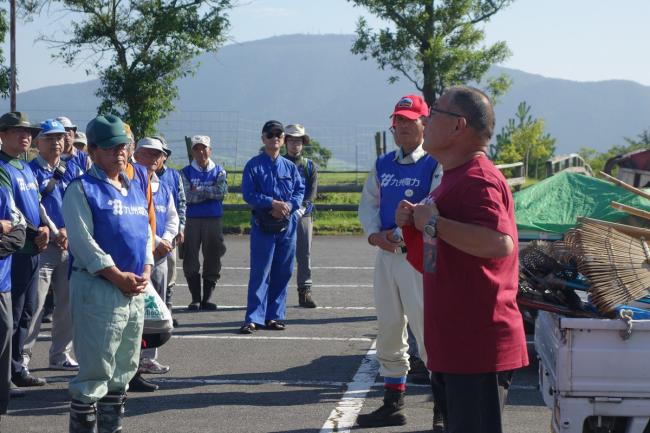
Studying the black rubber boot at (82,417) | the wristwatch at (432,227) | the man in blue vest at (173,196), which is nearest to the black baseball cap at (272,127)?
the man in blue vest at (173,196)

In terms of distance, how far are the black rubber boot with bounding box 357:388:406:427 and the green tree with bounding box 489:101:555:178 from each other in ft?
91.4

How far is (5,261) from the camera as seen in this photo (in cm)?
665

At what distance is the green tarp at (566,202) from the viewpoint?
8578mm

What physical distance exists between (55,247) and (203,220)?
12.3 ft

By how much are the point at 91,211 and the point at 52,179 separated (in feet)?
9.23

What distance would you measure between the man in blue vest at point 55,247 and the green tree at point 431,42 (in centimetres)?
2001

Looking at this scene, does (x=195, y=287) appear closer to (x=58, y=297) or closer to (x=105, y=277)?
(x=58, y=297)

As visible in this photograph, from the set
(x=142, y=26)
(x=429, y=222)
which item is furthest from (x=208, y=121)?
(x=429, y=222)

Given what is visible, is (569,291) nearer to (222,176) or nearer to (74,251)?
(74,251)

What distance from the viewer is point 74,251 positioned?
584 centimetres

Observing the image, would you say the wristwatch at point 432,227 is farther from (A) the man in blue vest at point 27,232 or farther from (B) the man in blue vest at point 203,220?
(B) the man in blue vest at point 203,220

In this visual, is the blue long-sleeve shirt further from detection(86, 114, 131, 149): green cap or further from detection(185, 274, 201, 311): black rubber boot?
detection(86, 114, 131, 149): green cap

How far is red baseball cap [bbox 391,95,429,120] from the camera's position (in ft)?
22.8

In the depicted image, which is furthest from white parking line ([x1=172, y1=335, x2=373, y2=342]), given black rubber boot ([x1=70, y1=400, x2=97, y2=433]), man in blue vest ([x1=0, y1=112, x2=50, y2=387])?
black rubber boot ([x1=70, y1=400, x2=97, y2=433])
